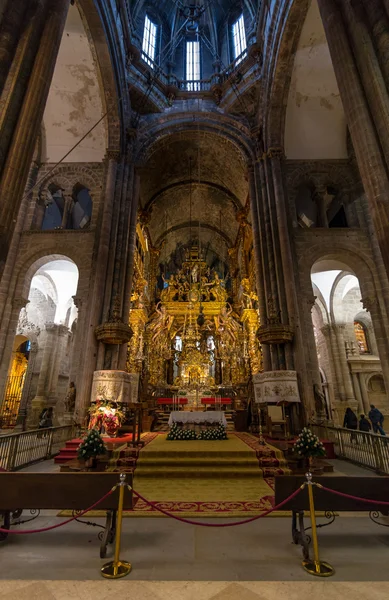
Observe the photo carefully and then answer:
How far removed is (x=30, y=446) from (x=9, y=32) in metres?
9.31

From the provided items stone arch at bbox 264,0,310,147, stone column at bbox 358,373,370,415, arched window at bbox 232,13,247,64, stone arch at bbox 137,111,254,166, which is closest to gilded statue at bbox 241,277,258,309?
stone arch at bbox 137,111,254,166

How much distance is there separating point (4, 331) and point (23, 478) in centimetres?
912

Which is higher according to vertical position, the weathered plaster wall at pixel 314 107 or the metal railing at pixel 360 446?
the weathered plaster wall at pixel 314 107

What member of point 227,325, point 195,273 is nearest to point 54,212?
point 195,273

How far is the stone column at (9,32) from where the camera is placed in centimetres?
609

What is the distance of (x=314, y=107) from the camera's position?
13664mm

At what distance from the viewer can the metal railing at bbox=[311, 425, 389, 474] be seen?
6.27 meters

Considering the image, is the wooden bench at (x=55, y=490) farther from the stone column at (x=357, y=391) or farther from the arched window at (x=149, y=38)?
the arched window at (x=149, y=38)

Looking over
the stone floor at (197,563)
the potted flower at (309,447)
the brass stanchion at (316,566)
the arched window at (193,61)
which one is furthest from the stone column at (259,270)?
the arched window at (193,61)

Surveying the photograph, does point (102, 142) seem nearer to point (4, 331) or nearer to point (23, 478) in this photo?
point (4, 331)

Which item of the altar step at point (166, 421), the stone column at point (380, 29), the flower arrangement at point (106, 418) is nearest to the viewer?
the stone column at point (380, 29)

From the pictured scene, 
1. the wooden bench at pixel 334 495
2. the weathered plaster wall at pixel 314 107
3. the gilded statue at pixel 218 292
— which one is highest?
the weathered plaster wall at pixel 314 107

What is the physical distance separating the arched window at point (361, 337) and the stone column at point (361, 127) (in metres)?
13.6

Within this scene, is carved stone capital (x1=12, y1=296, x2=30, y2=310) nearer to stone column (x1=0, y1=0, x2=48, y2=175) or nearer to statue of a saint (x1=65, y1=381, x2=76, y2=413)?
statue of a saint (x1=65, y1=381, x2=76, y2=413)
